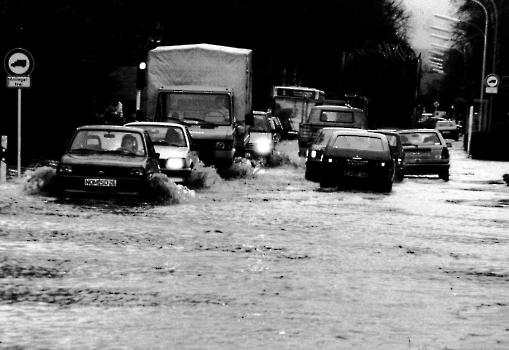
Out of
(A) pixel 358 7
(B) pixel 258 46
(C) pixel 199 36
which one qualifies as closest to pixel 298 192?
(C) pixel 199 36

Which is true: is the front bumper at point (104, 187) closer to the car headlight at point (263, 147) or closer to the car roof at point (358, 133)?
the car roof at point (358, 133)

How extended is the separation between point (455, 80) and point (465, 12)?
4822cm

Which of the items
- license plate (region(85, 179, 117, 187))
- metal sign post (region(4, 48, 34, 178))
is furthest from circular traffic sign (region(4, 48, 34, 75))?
license plate (region(85, 179, 117, 187))

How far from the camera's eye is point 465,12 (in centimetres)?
9844

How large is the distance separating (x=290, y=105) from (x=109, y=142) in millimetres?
46435

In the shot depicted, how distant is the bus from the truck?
3521 cm

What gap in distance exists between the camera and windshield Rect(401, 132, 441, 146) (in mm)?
35531

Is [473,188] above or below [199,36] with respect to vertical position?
below

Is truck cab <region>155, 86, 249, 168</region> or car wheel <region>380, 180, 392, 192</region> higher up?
truck cab <region>155, 86, 249, 168</region>

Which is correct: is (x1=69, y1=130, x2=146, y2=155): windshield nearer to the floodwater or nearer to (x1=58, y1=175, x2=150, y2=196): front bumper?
(x1=58, y1=175, x2=150, y2=196): front bumper

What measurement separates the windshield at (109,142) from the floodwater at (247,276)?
1137 millimetres

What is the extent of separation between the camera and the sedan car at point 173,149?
78.9 feet

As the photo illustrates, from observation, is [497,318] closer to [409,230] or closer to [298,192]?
[409,230]

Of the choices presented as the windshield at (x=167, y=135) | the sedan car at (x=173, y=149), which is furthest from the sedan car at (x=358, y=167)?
the windshield at (x=167, y=135)
